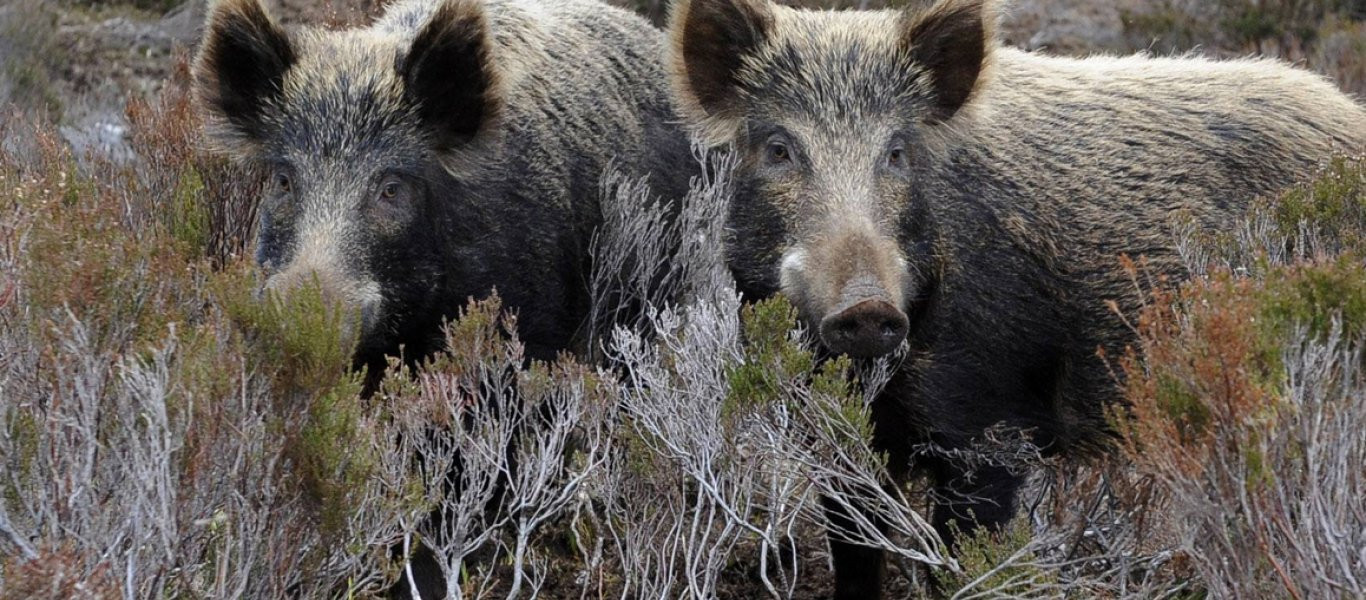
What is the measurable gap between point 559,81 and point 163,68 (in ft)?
20.1

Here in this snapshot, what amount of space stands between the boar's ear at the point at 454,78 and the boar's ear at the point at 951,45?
1.44 metres

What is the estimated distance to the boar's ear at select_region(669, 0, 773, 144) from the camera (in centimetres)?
522

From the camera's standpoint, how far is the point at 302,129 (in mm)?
5332

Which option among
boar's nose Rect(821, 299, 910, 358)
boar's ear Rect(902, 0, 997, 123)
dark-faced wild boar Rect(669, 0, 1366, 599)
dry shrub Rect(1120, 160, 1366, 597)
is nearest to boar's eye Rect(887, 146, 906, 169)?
dark-faced wild boar Rect(669, 0, 1366, 599)

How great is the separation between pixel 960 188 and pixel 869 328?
4.54 feet

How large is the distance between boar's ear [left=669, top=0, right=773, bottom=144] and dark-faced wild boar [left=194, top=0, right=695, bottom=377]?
0.66m

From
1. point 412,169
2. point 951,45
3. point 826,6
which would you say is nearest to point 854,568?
point 951,45

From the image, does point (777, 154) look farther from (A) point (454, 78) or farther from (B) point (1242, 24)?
(B) point (1242, 24)

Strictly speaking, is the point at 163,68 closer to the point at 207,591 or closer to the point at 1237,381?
the point at 207,591

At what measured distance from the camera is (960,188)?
5336mm

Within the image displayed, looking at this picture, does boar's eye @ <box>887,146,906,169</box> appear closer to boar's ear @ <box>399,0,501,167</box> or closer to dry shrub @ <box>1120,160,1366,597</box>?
boar's ear @ <box>399,0,501,167</box>

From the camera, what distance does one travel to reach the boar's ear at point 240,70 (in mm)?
5379

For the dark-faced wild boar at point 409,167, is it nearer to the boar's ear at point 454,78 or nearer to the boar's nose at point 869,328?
the boar's ear at point 454,78

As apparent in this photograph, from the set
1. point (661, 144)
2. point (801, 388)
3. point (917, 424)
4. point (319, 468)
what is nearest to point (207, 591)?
point (319, 468)
